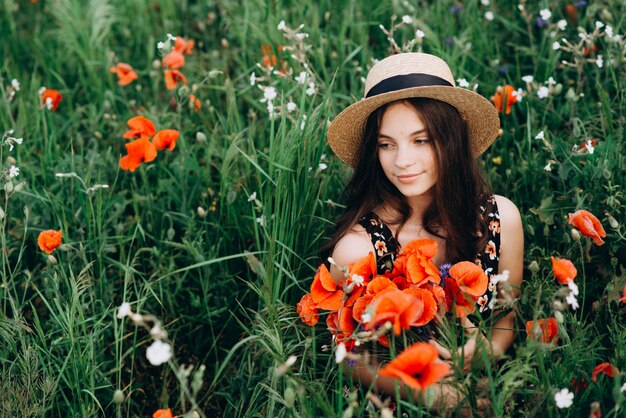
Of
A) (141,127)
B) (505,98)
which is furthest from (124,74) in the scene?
(505,98)

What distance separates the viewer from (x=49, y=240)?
2176mm

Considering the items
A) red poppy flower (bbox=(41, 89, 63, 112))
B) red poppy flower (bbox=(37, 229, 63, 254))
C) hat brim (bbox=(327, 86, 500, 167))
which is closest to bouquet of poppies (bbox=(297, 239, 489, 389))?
hat brim (bbox=(327, 86, 500, 167))

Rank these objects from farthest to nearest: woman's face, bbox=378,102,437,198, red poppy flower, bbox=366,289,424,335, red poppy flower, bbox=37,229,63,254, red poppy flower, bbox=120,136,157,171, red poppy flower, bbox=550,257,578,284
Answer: red poppy flower, bbox=120,136,157,171
red poppy flower, bbox=37,229,63,254
woman's face, bbox=378,102,437,198
red poppy flower, bbox=550,257,578,284
red poppy flower, bbox=366,289,424,335

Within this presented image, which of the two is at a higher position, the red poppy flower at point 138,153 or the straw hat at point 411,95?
the straw hat at point 411,95

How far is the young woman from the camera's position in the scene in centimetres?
207

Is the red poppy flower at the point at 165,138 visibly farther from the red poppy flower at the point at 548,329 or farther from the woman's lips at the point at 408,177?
the red poppy flower at the point at 548,329

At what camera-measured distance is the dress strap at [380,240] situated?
2.20 meters

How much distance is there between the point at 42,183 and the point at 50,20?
184 cm

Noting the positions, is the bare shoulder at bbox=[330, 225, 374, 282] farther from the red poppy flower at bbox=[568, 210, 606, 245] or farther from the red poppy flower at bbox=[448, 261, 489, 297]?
the red poppy flower at bbox=[568, 210, 606, 245]

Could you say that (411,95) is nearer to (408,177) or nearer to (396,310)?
(408,177)

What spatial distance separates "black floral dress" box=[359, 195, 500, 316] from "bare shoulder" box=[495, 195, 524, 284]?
16mm

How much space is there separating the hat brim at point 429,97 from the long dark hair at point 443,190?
3 centimetres

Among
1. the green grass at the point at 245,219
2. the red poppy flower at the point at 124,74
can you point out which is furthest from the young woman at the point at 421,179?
the red poppy flower at the point at 124,74

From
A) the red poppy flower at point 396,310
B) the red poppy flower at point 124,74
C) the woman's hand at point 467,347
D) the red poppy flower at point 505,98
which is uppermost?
the red poppy flower at point 505,98
